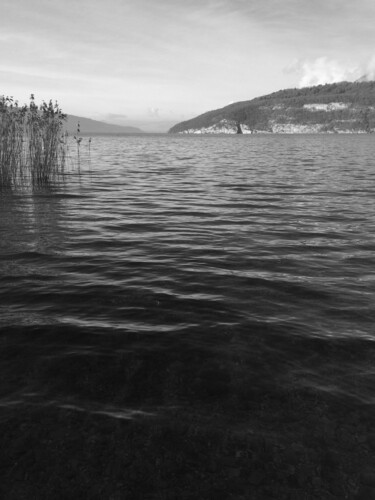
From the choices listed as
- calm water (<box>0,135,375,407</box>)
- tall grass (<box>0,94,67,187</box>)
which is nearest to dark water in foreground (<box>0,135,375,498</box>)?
calm water (<box>0,135,375,407</box>)

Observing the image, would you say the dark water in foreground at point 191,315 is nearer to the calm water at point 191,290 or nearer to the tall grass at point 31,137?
the calm water at point 191,290

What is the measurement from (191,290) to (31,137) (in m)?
22.0

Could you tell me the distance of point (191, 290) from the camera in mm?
10922

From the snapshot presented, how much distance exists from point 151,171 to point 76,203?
19.6m

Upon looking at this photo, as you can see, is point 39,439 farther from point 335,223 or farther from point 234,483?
point 335,223

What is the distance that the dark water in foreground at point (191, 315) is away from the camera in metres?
6.36

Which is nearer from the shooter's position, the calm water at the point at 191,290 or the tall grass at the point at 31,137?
the calm water at the point at 191,290

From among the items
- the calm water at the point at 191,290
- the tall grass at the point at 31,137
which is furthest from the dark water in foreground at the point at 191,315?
the tall grass at the point at 31,137

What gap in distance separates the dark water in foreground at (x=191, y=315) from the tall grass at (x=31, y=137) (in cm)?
830

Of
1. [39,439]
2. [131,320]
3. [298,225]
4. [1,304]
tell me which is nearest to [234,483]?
[39,439]

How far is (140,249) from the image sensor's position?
1483cm

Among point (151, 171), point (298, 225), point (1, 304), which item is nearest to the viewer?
point (1, 304)

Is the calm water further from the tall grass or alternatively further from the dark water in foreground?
the tall grass

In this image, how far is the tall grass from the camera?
26.0 m
